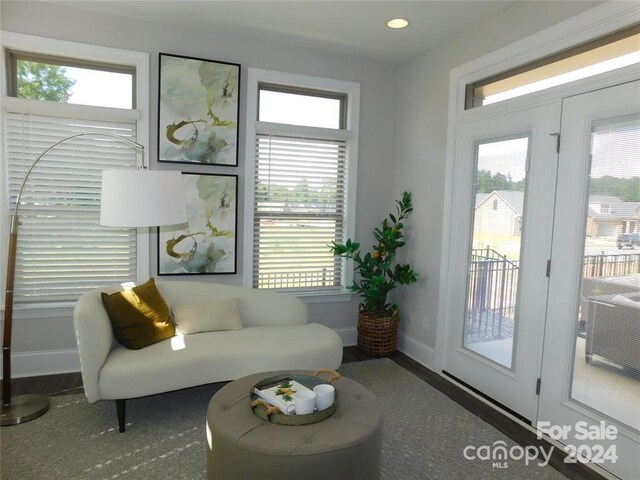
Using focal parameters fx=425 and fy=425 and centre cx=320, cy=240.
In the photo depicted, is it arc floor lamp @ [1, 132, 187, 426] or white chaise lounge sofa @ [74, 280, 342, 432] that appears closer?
arc floor lamp @ [1, 132, 187, 426]

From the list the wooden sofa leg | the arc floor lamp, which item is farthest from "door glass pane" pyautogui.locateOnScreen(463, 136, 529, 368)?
the wooden sofa leg

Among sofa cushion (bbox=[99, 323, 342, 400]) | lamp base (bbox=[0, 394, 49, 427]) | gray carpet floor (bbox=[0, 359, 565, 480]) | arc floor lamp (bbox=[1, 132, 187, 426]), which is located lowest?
gray carpet floor (bbox=[0, 359, 565, 480])

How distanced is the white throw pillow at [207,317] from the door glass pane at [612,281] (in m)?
2.30

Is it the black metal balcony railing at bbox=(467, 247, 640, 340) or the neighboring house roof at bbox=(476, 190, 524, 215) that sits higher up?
the neighboring house roof at bbox=(476, 190, 524, 215)

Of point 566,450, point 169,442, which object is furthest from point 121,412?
point 566,450

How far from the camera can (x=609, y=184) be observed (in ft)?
7.71

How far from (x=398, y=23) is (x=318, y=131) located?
1146 millimetres

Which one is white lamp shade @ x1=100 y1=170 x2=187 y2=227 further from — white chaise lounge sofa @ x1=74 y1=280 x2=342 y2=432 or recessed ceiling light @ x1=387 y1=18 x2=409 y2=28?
recessed ceiling light @ x1=387 y1=18 x2=409 y2=28

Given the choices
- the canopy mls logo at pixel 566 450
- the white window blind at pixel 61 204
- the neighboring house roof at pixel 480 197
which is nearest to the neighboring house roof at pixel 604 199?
the neighboring house roof at pixel 480 197

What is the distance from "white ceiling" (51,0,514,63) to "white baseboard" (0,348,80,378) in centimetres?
270

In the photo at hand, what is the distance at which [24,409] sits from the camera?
271 cm

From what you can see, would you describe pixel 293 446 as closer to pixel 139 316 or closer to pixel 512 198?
pixel 139 316

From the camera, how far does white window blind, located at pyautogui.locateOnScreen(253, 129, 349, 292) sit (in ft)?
12.9

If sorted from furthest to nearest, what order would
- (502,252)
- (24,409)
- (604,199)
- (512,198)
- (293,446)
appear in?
(502,252) < (512,198) < (24,409) < (604,199) < (293,446)
